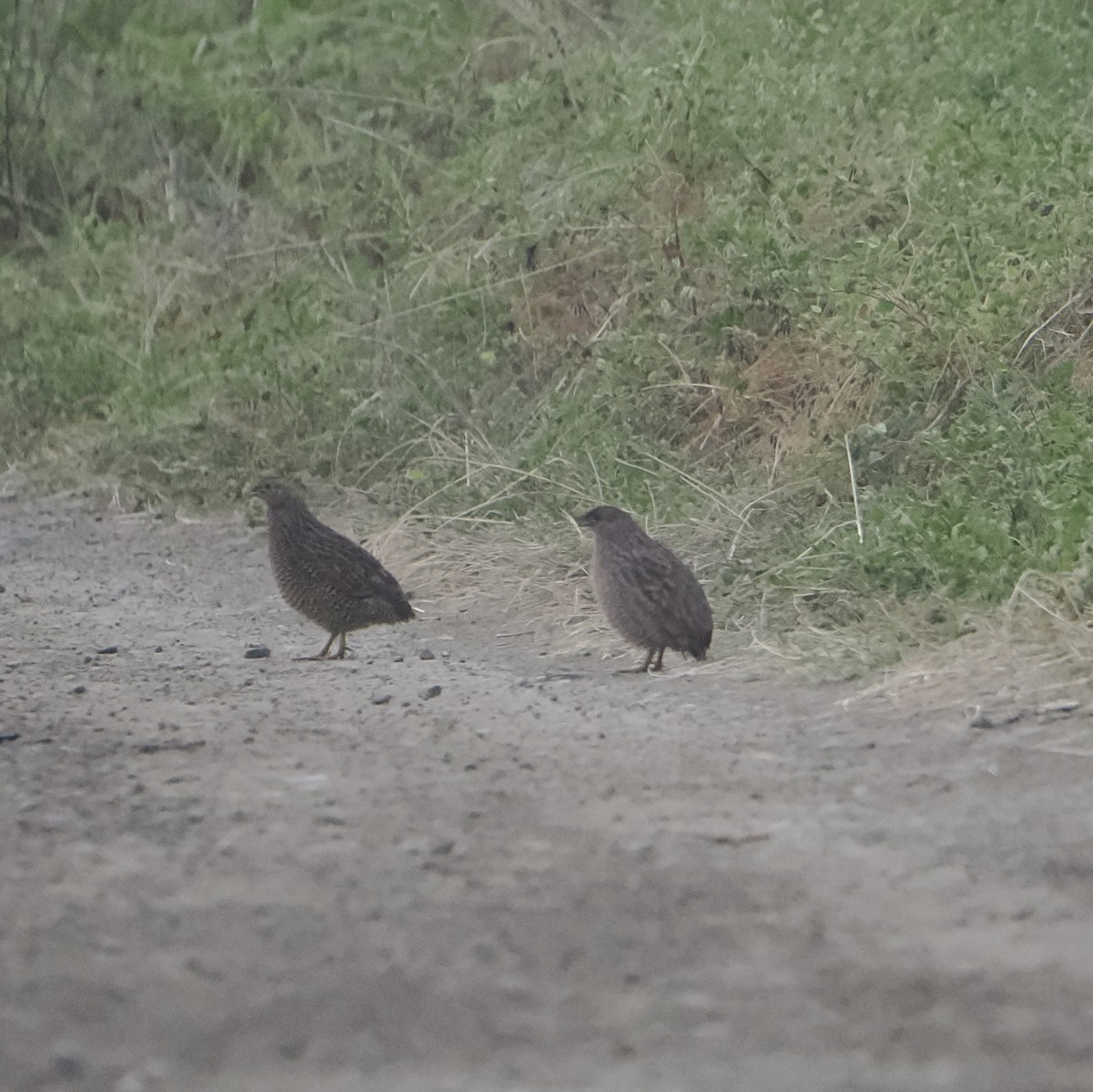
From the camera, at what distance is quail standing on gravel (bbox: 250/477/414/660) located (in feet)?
22.6

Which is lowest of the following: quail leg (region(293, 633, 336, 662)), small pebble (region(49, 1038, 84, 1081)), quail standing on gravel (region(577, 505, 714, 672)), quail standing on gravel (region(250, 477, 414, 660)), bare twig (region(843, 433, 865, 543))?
quail leg (region(293, 633, 336, 662))

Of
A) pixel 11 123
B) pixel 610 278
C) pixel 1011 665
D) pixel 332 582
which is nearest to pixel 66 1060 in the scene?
pixel 1011 665

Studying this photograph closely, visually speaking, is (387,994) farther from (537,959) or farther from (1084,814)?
(1084,814)

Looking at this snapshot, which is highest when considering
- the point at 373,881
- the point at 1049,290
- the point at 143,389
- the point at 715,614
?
the point at 1049,290

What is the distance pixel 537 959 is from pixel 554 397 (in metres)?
6.12

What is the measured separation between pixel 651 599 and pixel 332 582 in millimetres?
1246

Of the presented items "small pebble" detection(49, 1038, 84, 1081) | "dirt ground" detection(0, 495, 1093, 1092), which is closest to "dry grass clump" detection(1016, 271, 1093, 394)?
"dirt ground" detection(0, 495, 1093, 1092)

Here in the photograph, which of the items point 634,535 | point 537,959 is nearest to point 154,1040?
point 537,959

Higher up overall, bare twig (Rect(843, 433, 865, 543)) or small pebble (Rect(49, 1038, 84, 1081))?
small pebble (Rect(49, 1038, 84, 1081))

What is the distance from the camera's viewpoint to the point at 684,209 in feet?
32.7

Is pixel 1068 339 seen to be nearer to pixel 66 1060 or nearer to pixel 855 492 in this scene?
pixel 855 492

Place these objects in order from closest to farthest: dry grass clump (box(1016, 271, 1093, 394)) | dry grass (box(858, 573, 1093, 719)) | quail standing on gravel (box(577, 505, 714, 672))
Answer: dry grass (box(858, 573, 1093, 719))
quail standing on gravel (box(577, 505, 714, 672))
dry grass clump (box(1016, 271, 1093, 394))

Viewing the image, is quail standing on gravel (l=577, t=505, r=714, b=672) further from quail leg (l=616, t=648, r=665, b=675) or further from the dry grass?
the dry grass

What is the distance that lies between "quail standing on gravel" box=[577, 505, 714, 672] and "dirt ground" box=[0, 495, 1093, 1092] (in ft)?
0.46
